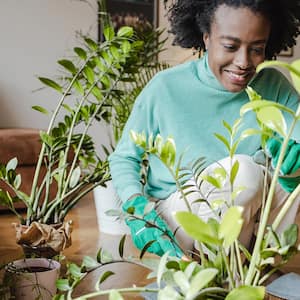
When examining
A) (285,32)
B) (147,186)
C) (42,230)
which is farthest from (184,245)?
(285,32)

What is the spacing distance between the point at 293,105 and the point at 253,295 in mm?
1107

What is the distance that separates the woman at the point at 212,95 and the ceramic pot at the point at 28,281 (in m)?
0.33

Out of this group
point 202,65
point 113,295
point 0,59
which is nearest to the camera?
point 113,295

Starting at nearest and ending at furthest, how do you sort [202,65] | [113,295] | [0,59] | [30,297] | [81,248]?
[113,295], [30,297], [202,65], [81,248], [0,59]

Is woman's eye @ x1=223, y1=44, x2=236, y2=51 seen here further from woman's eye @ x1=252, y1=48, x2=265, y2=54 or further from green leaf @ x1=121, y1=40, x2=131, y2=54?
green leaf @ x1=121, y1=40, x2=131, y2=54

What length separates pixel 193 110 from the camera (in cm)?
157

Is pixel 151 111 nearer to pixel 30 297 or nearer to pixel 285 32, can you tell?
pixel 285 32

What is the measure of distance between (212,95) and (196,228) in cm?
107

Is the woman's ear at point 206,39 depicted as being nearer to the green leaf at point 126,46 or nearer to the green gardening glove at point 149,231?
the green leaf at point 126,46

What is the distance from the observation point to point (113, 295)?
0.55 metres

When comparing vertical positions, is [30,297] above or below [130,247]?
above

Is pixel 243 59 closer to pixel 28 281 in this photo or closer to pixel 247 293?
pixel 28 281

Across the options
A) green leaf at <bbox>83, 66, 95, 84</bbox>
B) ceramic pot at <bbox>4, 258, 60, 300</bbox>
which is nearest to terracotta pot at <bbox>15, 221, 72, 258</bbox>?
ceramic pot at <bbox>4, 258, 60, 300</bbox>

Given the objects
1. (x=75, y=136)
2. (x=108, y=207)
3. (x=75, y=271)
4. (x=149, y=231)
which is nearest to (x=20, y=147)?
(x=108, y=207)
